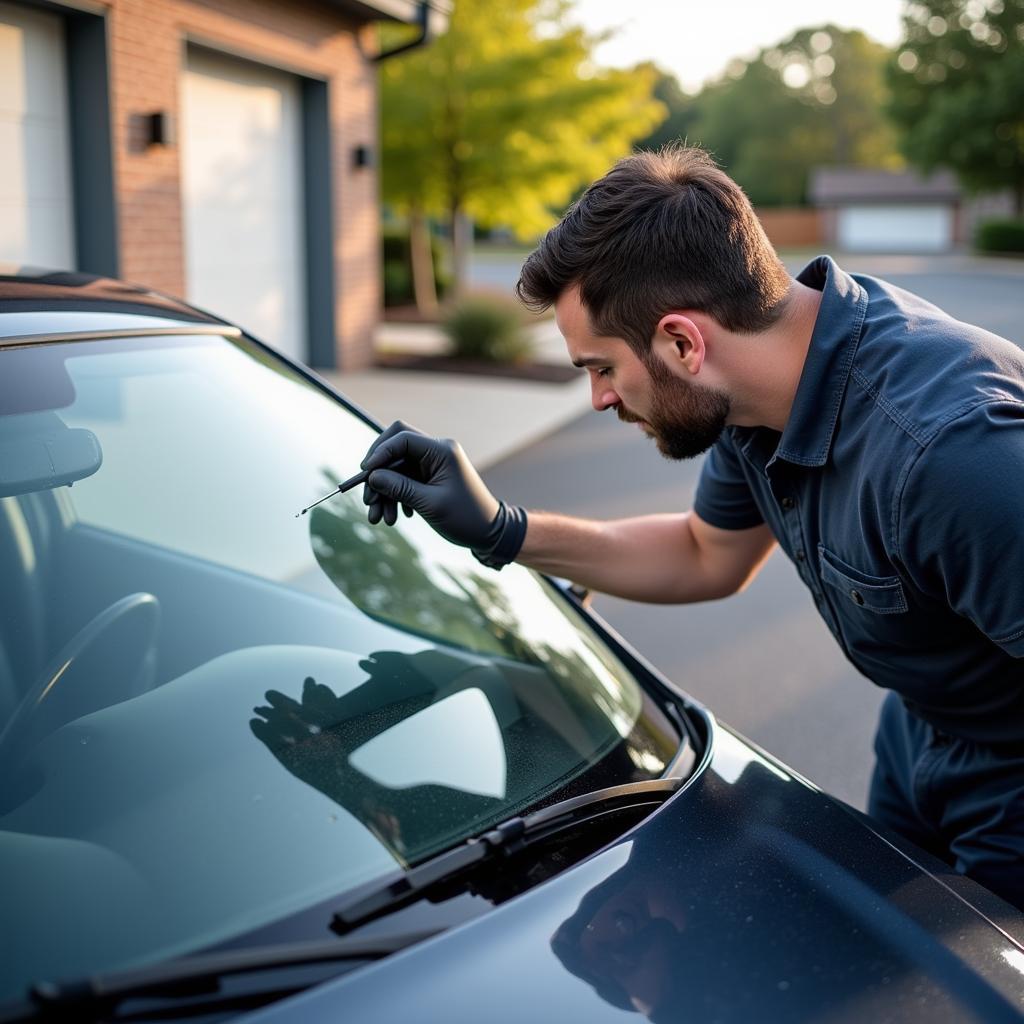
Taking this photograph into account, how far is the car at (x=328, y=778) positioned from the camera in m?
1.23

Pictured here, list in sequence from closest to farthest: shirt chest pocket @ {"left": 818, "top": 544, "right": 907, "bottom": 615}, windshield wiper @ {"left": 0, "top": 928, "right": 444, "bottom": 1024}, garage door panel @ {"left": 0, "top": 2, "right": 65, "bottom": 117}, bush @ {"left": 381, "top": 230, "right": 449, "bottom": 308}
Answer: windshield wiper @ {"left": 0, "top": 928, "right": 444, "bottom": 1024}, shirt chest pocket @ {"left": 818, "top": 544, "right": 907, "bottom": 615}, garage door panel @ {"left": 0, "top": 2, "right": 65, "bottom": 117}, bush @ {"left": 381, "top": 230, "right": 449, "bottom": 308}

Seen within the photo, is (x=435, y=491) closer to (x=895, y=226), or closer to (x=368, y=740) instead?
(x=368, y=740)

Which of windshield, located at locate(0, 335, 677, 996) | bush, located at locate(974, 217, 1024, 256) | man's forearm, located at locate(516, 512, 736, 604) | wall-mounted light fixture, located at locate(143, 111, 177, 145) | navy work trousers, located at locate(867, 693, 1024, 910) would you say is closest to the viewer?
windshield, located at locate(0, 335, 677, 996)

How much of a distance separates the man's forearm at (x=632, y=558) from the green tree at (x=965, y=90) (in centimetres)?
4036

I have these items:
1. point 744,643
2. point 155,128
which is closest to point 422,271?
point 155,128

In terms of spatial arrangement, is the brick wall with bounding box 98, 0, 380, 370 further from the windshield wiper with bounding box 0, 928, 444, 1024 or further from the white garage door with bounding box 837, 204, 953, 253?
the white garage door with bounding box 837, 204, 953, 253

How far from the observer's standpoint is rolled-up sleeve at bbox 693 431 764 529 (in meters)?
2.21

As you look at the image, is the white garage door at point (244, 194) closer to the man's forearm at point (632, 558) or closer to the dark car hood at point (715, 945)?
the man's forearm at point (632, 558)

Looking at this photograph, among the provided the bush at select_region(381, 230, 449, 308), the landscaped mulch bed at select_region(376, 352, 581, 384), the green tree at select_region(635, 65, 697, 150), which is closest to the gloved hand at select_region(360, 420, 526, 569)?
the landscaped mulch bed at select_region(376, 352, 581, 384)

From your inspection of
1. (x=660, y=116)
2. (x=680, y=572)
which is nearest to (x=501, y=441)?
(x=680, y=572)

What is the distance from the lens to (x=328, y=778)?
152 centimetres

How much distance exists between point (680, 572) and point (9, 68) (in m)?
6.38

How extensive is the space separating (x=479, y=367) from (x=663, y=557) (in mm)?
10176

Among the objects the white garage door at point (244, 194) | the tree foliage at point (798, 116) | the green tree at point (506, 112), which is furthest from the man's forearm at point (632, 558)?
the tree foliage at point (798, 116)
